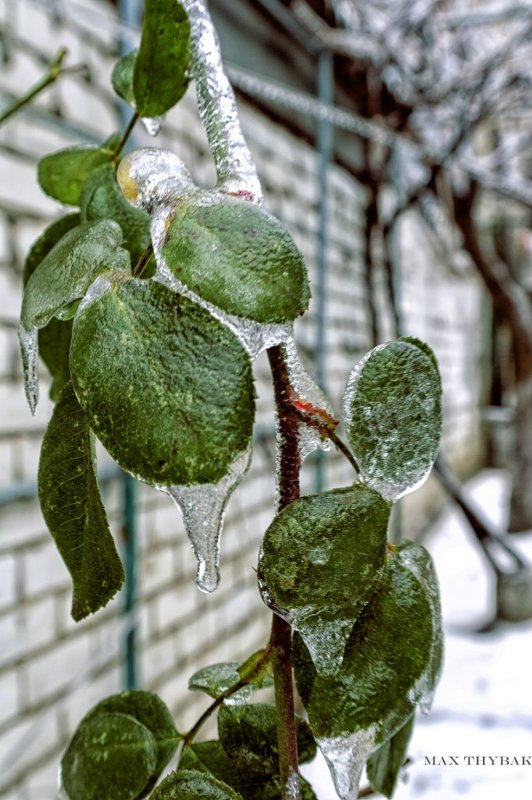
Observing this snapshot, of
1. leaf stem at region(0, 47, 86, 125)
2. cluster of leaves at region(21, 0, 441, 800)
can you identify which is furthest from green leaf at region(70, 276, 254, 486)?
leaf stem at region(0, 47, 86, 125)

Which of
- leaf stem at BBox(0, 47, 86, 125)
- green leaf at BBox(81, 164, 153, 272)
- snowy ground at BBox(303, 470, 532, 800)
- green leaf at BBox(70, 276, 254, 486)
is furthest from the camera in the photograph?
snowy ground at BBox(303, 470, 532, 800)

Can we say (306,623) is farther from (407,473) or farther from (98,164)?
(98,164)

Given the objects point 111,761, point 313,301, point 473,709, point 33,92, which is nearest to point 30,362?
point 111,761

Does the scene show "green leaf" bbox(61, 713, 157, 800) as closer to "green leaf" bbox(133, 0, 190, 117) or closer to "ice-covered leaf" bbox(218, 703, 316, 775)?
"ice-covered leaf" bbox(218, 703, 316, 775)

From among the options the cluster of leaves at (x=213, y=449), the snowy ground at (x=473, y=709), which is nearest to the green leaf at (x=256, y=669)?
the cluster of leaves at (x=213, y=449)

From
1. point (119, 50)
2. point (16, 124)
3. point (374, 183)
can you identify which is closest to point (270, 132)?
point (374, 183)

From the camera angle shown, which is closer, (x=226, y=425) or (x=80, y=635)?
(x=226, y=425)

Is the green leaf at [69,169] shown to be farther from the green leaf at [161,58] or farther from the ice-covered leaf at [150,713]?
the ice-covered leaf at [150,713]
